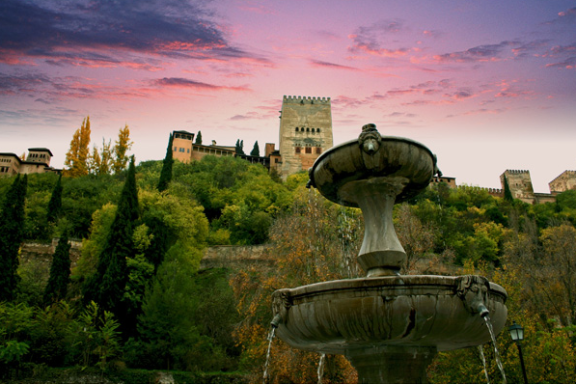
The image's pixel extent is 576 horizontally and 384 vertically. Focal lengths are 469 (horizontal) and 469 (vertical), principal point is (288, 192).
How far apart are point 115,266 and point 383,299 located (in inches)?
1106

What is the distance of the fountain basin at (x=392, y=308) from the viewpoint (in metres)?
5.62

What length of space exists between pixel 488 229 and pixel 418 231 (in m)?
35.3

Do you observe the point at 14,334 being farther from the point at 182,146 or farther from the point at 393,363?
the point at 182,146

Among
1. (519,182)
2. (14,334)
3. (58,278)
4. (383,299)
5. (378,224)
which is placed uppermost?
(519,182)

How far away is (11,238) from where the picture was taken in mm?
31500

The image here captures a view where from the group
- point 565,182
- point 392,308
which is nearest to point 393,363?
point 392,308

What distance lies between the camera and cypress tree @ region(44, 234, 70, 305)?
3111 cm

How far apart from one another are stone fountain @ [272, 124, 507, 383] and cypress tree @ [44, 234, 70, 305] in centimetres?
2878

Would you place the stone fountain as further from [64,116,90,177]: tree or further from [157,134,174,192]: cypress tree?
[64,116,90,177]: tree

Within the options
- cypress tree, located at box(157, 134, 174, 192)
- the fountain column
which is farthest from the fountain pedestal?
cypress tree, located at box(157, 134, 174, 192)

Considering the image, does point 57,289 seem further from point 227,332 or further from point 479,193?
point 479,193

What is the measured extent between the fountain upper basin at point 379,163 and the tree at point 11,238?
28.3 meters

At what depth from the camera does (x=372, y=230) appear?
755 centimetres

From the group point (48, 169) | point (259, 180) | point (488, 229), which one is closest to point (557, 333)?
point (488, 229)
